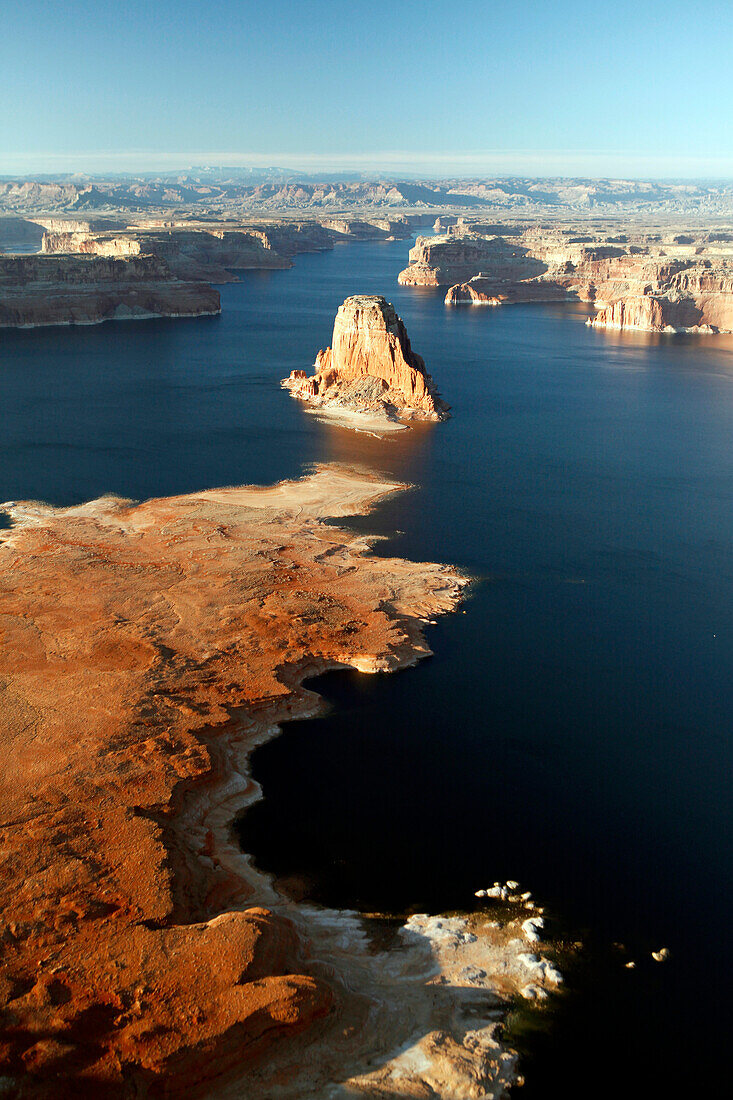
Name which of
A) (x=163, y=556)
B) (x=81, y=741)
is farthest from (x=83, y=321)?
(x=81, y=741)

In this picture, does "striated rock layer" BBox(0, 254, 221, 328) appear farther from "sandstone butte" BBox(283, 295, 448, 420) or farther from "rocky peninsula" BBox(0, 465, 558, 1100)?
"rocky peninsula" BBox(0, 465, 558, 1100)

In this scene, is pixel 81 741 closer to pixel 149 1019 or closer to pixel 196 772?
pixel 196 772

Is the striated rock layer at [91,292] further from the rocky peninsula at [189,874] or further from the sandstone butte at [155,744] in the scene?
the rocky peninsula at [189,874]

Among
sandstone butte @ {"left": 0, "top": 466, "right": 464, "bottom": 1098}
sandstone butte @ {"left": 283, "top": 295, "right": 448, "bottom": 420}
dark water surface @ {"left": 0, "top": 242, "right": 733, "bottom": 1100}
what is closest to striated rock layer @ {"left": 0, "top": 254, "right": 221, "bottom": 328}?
dark water surface @ {"left": 0, "top": 242, "right": 733, "bottom": 1100}

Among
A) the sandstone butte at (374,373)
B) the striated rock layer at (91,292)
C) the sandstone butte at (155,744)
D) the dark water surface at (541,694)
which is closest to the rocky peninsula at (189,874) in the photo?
the sandstone butte at (155,744)

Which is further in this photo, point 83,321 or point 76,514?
point 83,321

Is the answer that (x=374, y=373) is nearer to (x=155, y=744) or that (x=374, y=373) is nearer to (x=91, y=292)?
(x=155, y=744)

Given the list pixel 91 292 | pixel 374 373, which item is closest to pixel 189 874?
pixel 374 373

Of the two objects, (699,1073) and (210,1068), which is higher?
(210,1068)
